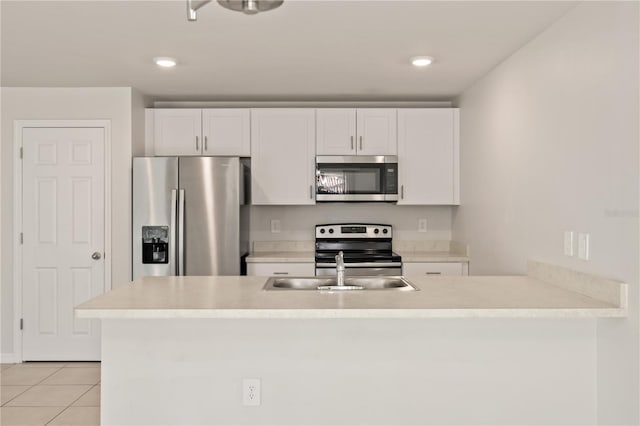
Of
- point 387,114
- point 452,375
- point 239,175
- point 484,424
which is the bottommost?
point 484,424

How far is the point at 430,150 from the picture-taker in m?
4.52

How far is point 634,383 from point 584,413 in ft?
1.32

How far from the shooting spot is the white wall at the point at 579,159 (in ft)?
6.79

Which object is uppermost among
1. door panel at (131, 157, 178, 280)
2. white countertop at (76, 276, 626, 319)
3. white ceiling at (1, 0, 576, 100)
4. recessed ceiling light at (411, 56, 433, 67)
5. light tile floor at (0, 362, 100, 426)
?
white ceiling at (1, 0, 576, 100)

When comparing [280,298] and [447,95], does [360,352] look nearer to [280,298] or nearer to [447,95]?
[280,298]

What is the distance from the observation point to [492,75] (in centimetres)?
366

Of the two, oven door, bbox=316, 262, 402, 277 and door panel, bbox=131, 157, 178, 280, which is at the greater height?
door panel, bbox=131, 157, 178, 280

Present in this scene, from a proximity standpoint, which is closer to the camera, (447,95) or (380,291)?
(380,291)

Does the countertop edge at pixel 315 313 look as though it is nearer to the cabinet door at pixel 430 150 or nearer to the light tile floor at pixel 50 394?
the light tile floor at pixel 50 394

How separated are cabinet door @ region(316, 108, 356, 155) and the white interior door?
1.88 m

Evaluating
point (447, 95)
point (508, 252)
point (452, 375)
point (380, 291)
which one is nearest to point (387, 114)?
point (447, 95)

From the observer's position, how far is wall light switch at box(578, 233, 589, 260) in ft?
7.75

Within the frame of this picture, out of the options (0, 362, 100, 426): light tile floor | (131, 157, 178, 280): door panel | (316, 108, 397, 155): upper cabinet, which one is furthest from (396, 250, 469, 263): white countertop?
(0, 362, 100, 426): light tile floor

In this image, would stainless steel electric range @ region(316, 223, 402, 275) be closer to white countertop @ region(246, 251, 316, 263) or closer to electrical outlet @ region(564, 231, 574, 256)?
white countertop @ region(246, 251, 316, 263)
